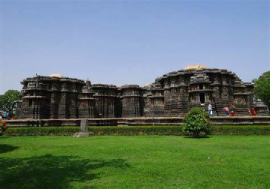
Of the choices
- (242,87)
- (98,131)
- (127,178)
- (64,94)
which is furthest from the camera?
(64,94)

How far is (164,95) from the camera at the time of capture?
29156 millimetres

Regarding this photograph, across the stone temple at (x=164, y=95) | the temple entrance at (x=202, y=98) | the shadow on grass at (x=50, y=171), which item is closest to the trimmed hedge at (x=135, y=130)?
the stone temple at (x=164, y=95)

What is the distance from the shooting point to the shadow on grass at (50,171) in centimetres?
527

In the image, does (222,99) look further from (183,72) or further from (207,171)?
(207,171)

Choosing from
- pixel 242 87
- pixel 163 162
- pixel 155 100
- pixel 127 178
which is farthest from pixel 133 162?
pixel 242 87

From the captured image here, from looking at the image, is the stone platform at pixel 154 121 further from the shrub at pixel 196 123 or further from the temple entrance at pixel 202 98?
the temple entrance at pixel 202 98

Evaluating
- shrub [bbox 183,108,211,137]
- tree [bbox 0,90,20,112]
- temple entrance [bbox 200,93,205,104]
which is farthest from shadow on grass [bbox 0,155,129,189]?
tree [bbox 0,90,20,112]

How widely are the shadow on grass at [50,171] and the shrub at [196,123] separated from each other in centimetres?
791

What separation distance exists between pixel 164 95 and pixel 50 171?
24.0m

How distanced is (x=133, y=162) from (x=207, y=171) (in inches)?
103

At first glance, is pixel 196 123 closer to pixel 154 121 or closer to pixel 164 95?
pixel 154 121

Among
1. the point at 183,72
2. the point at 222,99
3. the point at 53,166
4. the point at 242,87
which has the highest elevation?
the point at 183,72

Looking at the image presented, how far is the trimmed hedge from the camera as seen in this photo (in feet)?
49.8

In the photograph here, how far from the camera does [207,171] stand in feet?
19.7
